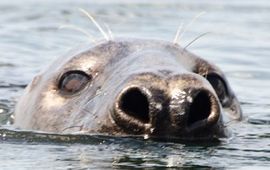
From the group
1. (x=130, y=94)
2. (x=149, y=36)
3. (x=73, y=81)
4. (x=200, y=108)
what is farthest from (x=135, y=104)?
(x=149, y=36)

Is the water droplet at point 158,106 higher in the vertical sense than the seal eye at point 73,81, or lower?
lower

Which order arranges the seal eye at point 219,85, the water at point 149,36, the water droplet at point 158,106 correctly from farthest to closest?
the seal eye at point 219,85 < the water at point 149,36 < the water droplet at point 158,106

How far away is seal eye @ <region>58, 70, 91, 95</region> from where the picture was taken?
275 inches

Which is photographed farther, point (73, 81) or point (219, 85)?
point (219, 85)

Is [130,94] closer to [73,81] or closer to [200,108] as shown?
[200,108]

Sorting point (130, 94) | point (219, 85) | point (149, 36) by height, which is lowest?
point (130, 94)

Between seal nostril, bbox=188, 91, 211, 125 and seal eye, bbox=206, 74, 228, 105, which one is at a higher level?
seal eye, bbox=206, 74, 228, 105

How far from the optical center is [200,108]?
6.08 meters

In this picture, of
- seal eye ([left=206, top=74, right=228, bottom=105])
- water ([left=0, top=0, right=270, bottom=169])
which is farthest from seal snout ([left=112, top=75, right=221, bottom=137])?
seal eye ([left=206, top=74, right=228, bottom=105])

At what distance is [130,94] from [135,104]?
8cm

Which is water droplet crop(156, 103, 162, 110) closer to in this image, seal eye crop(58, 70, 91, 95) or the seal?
the seal

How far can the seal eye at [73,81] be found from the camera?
6.99 metres

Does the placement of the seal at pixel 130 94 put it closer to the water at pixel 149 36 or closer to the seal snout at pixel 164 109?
the seal snout at pixel 164 109

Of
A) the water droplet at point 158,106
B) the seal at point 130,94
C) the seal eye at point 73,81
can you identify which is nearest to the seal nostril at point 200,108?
the seal at point 130,94
